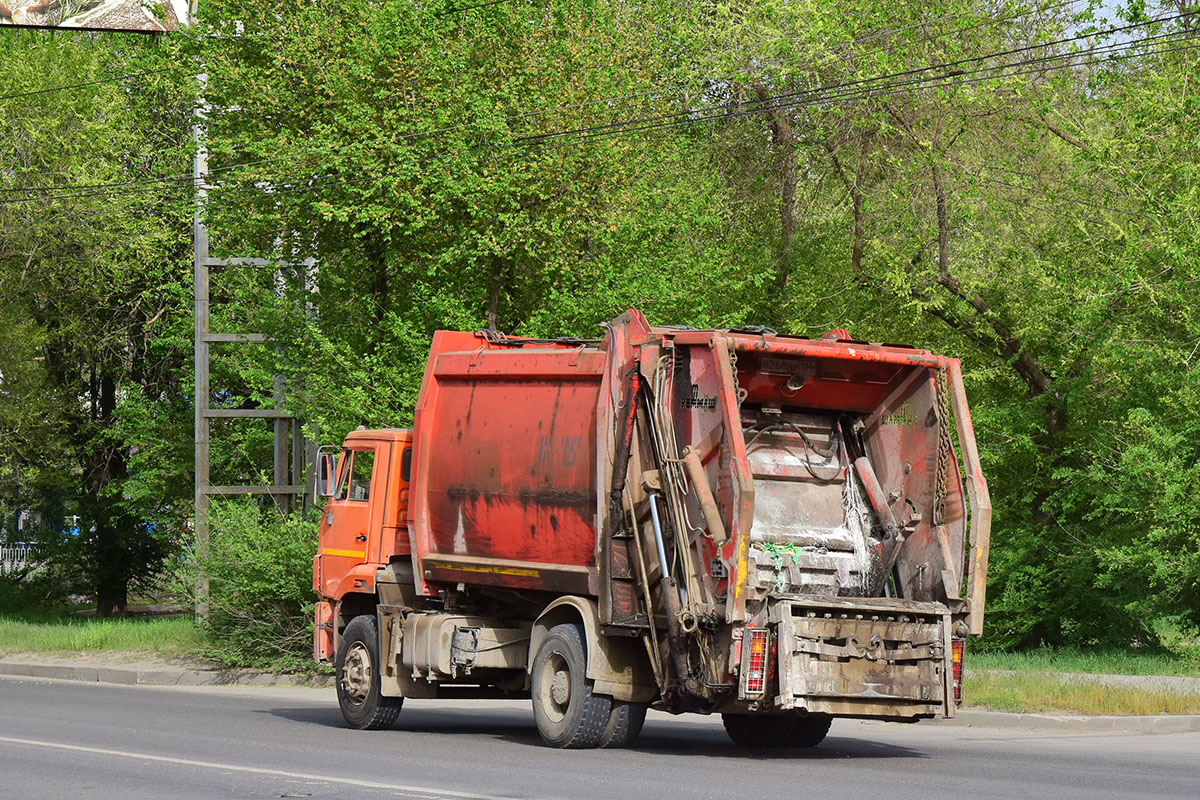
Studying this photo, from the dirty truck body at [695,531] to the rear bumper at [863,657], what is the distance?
16mm

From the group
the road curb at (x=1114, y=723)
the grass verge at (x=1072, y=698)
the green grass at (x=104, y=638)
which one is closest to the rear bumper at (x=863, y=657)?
the road curb at (x=1114, y=723)

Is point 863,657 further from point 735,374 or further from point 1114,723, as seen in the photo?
point 1114,723

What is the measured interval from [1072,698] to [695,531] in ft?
19.4

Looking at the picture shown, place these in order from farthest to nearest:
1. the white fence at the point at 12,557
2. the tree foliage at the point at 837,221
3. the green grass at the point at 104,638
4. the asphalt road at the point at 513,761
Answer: the white fence at the point at 12,557 → the green grass at the point at 104,638 → the tree foliage at the point at 837,221 → the asphalt road at the point at 513,761

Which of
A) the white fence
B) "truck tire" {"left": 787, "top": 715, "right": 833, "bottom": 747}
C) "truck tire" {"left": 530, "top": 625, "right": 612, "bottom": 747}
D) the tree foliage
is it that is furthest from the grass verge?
the white fence

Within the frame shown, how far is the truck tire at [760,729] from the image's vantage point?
1348 cm

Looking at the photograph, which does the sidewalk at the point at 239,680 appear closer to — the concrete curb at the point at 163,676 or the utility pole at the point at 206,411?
the concrete curb at the point at 163,676

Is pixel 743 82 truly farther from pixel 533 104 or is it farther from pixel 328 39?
pixel 328 39

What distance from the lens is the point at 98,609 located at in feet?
121

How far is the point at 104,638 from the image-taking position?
25797mm

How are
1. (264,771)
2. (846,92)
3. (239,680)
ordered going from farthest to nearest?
(846,92)
(239,680)
(264,771)

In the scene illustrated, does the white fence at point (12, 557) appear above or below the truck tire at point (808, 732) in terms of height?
below

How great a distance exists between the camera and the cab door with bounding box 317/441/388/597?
591 inches

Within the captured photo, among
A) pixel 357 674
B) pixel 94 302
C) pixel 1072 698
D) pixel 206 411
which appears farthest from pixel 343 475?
pixel 94 302
